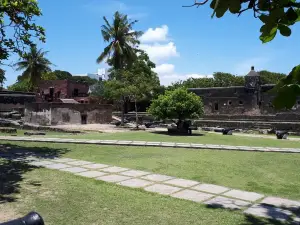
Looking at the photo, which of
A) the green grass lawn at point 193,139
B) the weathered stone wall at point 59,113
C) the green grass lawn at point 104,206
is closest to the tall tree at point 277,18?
the green grass lawn at point 104,206

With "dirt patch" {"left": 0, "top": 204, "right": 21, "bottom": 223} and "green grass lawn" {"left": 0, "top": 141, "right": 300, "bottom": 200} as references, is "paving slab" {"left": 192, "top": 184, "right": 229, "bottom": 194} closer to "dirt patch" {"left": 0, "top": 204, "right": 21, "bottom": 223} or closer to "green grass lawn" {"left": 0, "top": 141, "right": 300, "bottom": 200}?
"green grass lawn" {"left": 0, "top": 141, "right": 300, "bottom": 200}

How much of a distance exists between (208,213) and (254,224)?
0.57m

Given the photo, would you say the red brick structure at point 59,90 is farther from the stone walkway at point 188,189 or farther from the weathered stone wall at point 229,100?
the stone walkway at point 188,189

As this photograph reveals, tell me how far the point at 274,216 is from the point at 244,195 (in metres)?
0.95

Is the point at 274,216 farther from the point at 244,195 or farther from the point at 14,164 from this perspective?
the point at 14,164

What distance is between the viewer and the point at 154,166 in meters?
7.14

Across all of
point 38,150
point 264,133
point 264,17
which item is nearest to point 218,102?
point 264,133

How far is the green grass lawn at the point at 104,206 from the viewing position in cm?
387

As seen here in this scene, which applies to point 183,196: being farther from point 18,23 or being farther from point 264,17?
point 18,23

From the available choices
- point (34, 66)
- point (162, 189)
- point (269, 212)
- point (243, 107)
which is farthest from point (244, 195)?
point (34, 66)

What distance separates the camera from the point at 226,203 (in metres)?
4.58

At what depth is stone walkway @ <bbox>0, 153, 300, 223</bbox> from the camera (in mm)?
4348

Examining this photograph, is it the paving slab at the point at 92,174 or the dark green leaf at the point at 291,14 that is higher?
the dark green leaf at the point at 291,14

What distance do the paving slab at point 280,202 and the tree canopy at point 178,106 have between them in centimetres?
1151
